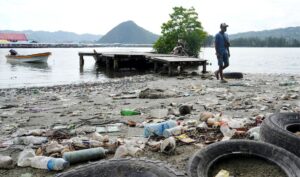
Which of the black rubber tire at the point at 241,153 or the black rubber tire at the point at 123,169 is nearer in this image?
the black rubber tire at the point at 123,169

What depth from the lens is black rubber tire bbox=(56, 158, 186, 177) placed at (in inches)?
98.1

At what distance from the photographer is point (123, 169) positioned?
261cm

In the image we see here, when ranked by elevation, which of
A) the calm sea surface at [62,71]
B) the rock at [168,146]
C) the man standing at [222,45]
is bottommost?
the calm sea surface at [62,71]

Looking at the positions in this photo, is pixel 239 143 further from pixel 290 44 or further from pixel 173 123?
pixel 290 44

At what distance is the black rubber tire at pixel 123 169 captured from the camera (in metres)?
2.49

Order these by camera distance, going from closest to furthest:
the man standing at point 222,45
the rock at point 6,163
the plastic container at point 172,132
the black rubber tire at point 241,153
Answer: the black rubber tire at point 241,153
the rock at point 6,163
the plastic container at point 172,132
the man standing at point 222,45

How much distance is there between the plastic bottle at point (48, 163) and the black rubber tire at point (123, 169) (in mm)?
731

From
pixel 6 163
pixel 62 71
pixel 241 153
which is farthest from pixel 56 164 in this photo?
pixel 62 71

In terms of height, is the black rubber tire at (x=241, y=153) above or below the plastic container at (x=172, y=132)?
above

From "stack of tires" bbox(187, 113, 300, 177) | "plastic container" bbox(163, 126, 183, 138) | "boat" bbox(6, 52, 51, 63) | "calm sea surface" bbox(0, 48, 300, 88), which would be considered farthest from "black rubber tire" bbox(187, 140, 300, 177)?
"boat" bbox(6, 52, 51, 63)

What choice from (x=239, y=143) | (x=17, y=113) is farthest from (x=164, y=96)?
(x=239, y=143)

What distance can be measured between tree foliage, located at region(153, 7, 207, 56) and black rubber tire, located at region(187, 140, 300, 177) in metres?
28.9

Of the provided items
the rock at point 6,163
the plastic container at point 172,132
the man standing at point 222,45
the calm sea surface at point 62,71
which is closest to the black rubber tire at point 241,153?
the plastic container at point 172,132

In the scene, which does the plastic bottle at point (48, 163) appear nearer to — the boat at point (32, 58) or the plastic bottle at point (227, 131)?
the plastic bottle at point (227, 131)
